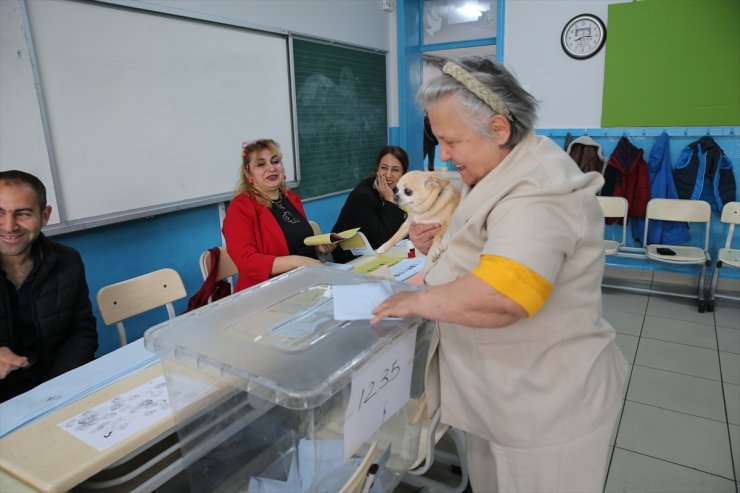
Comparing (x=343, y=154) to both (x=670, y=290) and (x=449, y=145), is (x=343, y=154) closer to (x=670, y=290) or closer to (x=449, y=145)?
(x=670, y=290)

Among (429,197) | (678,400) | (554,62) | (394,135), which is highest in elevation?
(554,62)

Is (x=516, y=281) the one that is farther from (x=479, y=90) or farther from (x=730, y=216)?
(x=730, y=216)

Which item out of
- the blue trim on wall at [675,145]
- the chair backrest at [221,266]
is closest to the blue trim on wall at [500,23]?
the blue trim on wall at [675,145]

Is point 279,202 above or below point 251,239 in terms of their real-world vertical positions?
above

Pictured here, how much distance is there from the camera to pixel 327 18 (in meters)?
4.89

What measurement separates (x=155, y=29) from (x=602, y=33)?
4.13m

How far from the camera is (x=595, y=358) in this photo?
1.04m

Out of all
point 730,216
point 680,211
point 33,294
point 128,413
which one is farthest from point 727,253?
point 33,294

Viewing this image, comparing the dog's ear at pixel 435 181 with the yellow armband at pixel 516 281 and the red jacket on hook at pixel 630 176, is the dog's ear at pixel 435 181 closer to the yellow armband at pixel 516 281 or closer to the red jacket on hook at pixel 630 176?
the yellow armband at pixel 516 281

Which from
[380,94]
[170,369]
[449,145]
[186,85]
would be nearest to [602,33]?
[380,94]

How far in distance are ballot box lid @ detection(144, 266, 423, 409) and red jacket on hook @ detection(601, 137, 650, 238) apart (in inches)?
168

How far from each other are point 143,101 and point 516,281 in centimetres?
311

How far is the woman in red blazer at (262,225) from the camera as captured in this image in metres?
2.41

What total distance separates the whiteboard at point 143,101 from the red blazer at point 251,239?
3.32ft
